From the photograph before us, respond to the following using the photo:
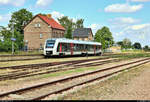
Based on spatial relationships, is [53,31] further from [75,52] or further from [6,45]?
[75,52]

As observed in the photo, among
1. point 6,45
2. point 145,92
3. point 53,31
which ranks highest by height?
point 53,31

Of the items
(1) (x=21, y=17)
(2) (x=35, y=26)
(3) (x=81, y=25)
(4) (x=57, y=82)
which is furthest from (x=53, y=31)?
(4) (x=57, y=82)

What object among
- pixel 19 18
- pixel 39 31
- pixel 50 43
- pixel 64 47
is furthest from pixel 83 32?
pixel 50 43

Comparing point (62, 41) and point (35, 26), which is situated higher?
point (35, 26)

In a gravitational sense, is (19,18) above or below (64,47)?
above

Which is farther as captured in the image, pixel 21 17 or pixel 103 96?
pixel 21 17

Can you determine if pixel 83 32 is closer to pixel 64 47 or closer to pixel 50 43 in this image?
pixel 64 47

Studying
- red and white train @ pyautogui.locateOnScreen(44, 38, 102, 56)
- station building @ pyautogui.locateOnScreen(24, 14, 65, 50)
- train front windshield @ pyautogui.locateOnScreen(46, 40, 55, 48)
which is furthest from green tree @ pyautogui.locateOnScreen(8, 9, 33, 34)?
train front windshield @ pyautogui.locateOnScreen(46, 40, 55, 48)

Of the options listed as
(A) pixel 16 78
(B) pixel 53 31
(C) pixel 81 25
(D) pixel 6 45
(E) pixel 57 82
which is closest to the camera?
(E) pixel 57 82

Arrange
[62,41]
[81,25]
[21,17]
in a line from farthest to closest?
[81,25] < [21,17] < [62,41]

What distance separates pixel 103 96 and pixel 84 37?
3457 inches

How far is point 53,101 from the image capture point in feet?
20.0

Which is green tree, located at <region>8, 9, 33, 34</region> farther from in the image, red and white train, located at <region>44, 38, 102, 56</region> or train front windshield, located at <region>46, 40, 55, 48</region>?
train front windshield, located at <region>46, 40, 55, 48</region>

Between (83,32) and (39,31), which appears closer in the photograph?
(39,31)
